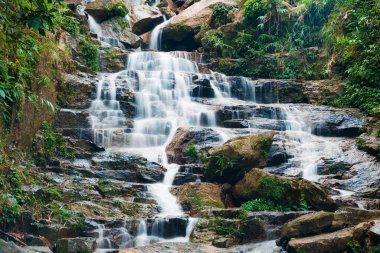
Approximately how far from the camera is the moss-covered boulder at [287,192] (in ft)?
27.3

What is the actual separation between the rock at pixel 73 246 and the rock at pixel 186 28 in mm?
16307

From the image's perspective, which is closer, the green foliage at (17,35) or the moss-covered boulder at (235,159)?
the green foliage at (17,35)

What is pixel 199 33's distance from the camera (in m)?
21.0

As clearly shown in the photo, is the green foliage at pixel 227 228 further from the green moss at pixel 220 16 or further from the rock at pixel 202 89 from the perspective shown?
the green moss at pixel 220 16

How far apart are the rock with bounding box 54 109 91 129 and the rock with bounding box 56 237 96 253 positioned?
558cm

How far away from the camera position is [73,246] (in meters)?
6.38

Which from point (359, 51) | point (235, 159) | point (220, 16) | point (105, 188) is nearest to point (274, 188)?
point (235, 159)

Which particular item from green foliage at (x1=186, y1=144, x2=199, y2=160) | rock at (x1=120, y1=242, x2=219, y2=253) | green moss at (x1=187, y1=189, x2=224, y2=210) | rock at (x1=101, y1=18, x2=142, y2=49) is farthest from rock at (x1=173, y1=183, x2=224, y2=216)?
rock at (x1=101, y1=18, x2=142, y2=49)

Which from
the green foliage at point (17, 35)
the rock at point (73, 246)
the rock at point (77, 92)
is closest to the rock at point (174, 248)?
the rock at point (73, 246)

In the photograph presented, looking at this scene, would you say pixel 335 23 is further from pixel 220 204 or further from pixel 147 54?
pixel 220 204

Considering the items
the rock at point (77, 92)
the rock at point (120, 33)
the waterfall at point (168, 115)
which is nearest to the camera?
the waterfall at point (168, 115)

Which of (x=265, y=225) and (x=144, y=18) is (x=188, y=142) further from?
(x=144, y=18)

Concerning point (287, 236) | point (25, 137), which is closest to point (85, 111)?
point (25, 137)

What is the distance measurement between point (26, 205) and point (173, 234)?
8.88 feet
